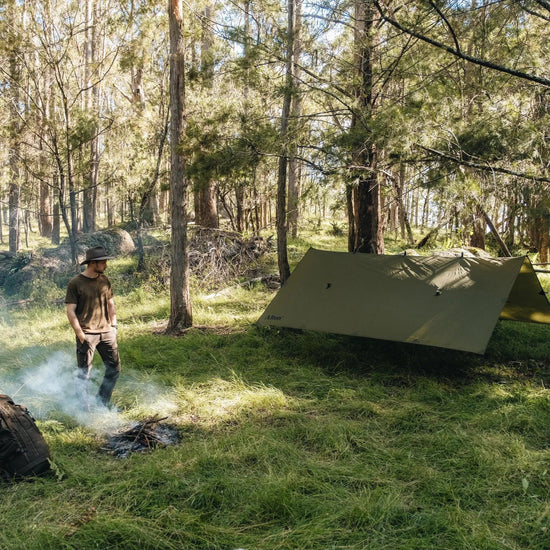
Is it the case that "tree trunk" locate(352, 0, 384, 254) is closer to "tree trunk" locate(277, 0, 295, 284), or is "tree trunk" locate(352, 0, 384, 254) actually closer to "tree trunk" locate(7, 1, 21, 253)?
"tree trunk" locate(277, 0, 295, 284)

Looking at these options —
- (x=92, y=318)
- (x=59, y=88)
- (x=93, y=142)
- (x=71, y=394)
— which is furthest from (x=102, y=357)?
(x=93, y=142)

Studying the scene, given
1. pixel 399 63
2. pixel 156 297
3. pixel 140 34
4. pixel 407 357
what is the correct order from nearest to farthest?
pixel 407 357
pixel 399 63
pixel 156 297
pixel 140 34

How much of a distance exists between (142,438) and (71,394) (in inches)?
52.4

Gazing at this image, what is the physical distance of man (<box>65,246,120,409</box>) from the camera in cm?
461

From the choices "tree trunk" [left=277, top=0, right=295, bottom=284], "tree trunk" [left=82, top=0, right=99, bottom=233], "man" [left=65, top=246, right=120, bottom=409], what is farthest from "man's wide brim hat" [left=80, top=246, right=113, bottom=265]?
"tree trunk" [left=82, top=0, right=99, bottom=233]

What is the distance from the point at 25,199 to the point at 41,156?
803cm

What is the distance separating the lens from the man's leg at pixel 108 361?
479 centimetres

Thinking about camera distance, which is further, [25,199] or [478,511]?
[25,199]

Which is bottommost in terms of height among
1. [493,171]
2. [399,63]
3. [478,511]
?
[478,511]

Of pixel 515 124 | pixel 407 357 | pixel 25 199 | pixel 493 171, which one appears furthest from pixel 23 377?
pixel 25 199

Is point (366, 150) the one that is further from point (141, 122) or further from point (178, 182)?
point (141, 122)

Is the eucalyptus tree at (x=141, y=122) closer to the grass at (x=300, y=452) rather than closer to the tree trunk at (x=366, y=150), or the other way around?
the tree trunk at (x=366, y=150)

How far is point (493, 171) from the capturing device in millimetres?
5652

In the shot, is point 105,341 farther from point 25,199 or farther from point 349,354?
point 25,199
